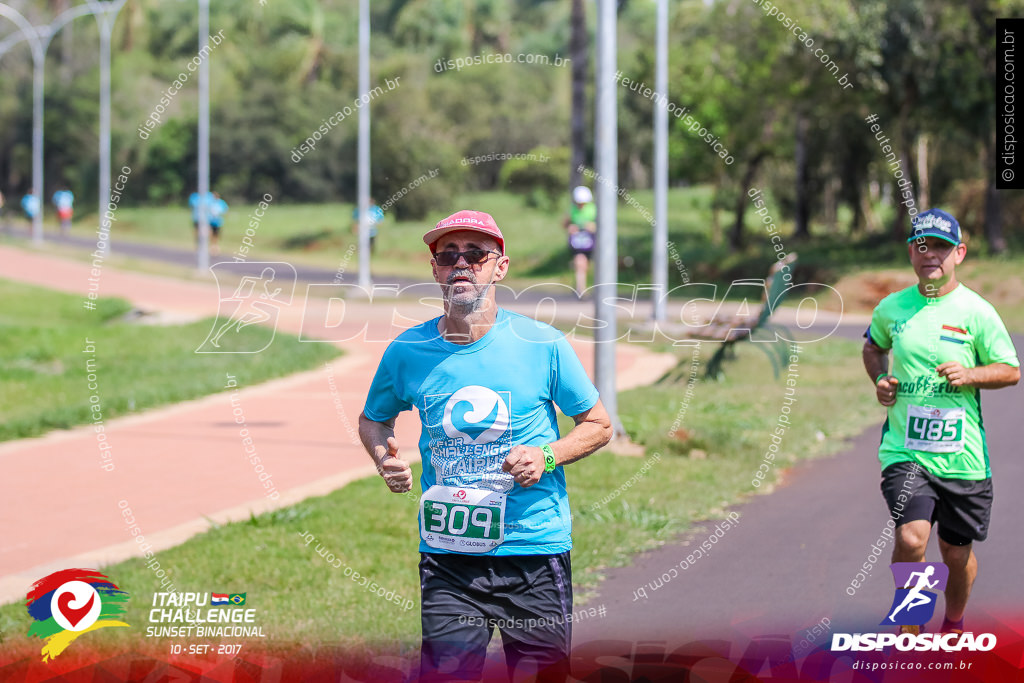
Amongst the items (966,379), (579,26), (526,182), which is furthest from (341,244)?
(966,379)

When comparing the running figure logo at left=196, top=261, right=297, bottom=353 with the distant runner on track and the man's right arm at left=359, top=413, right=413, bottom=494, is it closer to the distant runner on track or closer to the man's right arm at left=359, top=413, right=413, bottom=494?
the man's right arm at left=359, top=413, right=413, bottom=494

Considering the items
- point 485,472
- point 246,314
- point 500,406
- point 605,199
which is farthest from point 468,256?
point 246,314

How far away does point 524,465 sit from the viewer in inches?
144

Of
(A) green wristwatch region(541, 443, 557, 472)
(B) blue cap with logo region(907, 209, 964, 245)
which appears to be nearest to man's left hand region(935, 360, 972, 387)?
(B) blue cap with logo region(907, 209, 964, 245)

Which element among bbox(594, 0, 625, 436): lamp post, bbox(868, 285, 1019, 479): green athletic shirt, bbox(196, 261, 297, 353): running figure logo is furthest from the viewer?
bbox(196, 261, 297, 353): running figure logo

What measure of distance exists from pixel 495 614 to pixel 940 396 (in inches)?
89.7

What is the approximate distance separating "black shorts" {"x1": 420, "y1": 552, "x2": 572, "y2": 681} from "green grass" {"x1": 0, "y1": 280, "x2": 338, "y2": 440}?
306 inches

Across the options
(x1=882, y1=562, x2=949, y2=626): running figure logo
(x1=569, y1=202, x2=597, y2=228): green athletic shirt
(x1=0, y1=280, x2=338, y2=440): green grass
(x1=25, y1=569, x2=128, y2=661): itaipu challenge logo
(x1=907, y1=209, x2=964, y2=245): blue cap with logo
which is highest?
(x1=569, y1=202, x2=597, y2=228): green athletic shirt

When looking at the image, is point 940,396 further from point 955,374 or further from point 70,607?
point 70,607

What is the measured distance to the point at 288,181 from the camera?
2009 inches

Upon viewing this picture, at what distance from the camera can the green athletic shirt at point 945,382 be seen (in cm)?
505

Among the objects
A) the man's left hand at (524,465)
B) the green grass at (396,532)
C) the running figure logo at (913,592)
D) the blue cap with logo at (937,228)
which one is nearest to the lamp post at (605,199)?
the green grass at (396,532)

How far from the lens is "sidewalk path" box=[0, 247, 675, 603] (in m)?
7.00

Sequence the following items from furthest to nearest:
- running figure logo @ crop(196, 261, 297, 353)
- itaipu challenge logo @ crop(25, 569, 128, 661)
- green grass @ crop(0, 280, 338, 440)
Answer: running figure logo @ crop(196, 261, 297, 353) → green grass @ crop(0, 280, 338, 440) → itaipu challenge logo @ crop(25, 569, 128, 661)
